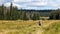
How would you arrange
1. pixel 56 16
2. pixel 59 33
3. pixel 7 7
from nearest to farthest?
pixel 59 33, pixel 56 16, pixel 7 7

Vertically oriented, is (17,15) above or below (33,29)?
below

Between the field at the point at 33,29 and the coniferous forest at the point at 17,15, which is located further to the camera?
the coniferous forest at the point at 17,15

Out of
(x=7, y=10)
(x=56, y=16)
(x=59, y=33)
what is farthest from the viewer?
(x=7, y=10)

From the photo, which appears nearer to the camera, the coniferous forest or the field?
the field

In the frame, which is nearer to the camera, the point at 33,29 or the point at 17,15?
the point at 33,29

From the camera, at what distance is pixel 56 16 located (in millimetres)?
84875

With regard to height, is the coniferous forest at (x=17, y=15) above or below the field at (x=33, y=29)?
below

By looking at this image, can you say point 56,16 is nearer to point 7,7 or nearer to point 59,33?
point 7,7

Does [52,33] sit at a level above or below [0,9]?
above

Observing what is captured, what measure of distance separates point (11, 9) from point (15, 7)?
21.1 feet

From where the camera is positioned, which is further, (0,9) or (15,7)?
(15,7)

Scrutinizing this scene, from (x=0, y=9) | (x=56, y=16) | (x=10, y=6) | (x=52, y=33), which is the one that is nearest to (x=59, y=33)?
(x=52, y=33)

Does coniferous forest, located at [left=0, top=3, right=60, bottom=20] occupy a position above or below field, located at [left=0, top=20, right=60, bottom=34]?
below

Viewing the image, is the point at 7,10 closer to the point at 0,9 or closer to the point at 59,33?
the point at 0,9
